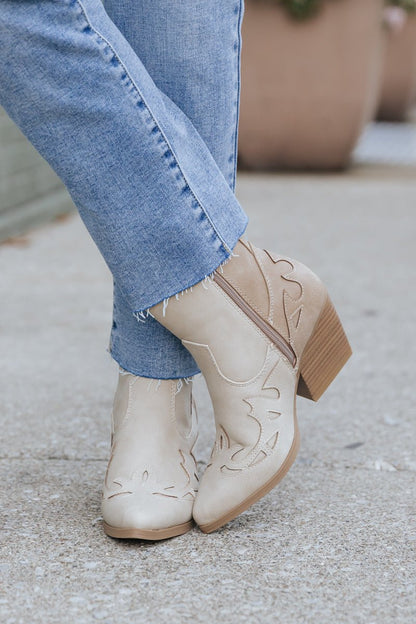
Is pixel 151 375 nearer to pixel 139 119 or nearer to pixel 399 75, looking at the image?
pixel 139 119

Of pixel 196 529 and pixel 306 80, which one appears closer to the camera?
pixel 196 529

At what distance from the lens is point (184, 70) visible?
1040mm

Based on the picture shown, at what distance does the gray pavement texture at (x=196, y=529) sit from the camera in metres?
0.92

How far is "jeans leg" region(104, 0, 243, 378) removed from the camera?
102 centimetres

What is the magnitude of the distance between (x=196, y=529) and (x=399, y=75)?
276 inches

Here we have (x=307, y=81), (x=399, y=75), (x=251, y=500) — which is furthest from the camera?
(x=399, y=75)

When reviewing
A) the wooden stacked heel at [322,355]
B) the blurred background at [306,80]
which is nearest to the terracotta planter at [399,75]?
the blurred background at [306,80]

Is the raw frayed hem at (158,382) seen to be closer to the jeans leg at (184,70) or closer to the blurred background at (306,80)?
the jeans leg at (184,70)

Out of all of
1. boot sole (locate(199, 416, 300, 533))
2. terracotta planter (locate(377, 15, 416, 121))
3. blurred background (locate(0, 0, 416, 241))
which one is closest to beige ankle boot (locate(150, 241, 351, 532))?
boot sole (locate(199, 416, 300, 533))

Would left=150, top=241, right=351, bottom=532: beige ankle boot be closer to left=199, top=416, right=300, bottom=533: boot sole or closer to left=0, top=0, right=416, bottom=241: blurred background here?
left=199, top=416, right=300, bottom=533: boot sole

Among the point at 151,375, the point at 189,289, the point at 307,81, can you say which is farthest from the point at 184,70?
the point at 307,81

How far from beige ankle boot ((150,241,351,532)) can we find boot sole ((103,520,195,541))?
0.08 feet

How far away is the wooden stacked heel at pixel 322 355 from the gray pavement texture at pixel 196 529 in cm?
17

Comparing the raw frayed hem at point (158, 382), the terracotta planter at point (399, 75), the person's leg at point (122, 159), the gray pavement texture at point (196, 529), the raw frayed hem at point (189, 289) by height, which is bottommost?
the terracotta planter at point (399, 75)
